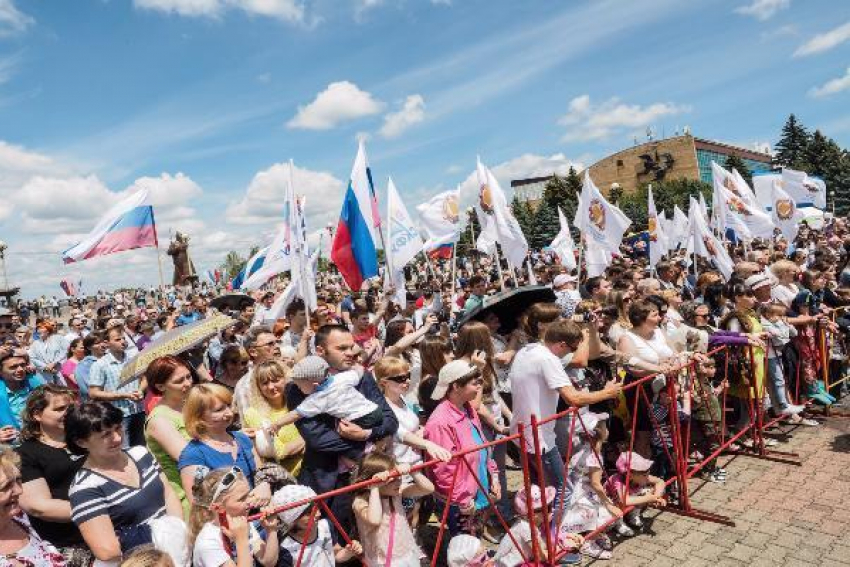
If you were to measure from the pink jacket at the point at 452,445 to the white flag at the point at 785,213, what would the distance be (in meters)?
15.1

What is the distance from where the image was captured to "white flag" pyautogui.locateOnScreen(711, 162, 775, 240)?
14.1 meters

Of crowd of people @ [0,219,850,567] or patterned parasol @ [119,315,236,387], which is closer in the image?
crowd of people @ [0,219,850,567]

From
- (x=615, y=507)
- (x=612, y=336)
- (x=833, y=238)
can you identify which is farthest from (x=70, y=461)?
(x=833, y=238)

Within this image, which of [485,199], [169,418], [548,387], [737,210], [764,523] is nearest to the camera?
[169,418]

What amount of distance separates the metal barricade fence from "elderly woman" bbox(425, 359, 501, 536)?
0.06m

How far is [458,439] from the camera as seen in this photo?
4.22 meters

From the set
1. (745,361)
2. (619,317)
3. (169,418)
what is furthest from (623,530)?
(169,418)

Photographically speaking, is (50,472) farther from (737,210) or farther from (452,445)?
(737,210)

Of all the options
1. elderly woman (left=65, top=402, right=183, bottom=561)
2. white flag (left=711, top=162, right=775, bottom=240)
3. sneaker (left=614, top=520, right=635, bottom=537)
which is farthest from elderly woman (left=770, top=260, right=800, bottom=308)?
elderly woman (left=65, top=402, right=183, bottom=561)

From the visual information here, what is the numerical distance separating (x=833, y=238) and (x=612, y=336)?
2356 centimetres

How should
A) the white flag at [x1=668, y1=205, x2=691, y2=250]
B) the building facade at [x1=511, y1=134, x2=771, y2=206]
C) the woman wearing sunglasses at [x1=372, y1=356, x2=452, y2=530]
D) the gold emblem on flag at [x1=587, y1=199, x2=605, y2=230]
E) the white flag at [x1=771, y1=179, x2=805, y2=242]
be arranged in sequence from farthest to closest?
the building facade at [x1=511, y1=134, x2=771, y2=206] < the white flag at [x1=668, y1=205, x2=691, y2=250] < the white flag at [x1=771, y1=179, x2=805, y2=242] < the gold emblem on flag at [x1=587, y1=199, x2=605, y2=230] < the woman wearing sunglasses at [x1=372, y1=356, x2=452, y2=530]

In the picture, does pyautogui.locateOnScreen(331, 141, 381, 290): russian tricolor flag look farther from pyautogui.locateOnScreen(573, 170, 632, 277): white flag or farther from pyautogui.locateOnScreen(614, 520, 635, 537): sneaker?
pyautogui.locateOnScreen(573, 170, 632, 277): white flag

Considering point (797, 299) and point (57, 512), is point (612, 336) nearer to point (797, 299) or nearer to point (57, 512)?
point (797, 299)

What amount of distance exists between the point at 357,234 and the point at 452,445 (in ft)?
14.3
